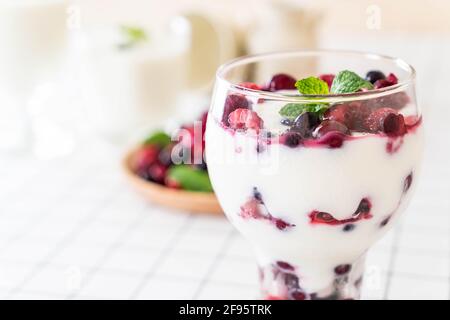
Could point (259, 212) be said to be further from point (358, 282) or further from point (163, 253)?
point (163, 253)

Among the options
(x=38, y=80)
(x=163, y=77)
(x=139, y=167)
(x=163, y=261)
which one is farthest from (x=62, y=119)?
(x=163, y=261)

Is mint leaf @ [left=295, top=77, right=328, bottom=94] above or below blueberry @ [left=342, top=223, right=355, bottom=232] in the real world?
above

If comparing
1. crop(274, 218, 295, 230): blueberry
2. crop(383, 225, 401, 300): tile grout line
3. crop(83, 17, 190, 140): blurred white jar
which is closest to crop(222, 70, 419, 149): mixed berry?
crop(274, 218, 295, 230): blueberry

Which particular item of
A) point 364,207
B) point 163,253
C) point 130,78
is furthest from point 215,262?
point 130,78

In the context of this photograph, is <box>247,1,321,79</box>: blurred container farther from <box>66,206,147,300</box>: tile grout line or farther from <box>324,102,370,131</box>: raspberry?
<box>324,102,370,131</box>: raspberry

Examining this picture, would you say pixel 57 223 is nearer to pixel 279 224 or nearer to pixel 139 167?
pixel 139 167

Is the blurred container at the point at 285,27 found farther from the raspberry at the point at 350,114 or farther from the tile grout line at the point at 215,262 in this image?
the raspberry at the point at 350,114

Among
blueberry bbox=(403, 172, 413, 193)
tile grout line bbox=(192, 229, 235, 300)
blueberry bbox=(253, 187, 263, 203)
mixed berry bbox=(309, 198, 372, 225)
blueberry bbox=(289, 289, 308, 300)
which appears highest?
blueberry bbox=(403, 172, 413, 193)

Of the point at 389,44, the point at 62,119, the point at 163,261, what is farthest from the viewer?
the point at 389,44
